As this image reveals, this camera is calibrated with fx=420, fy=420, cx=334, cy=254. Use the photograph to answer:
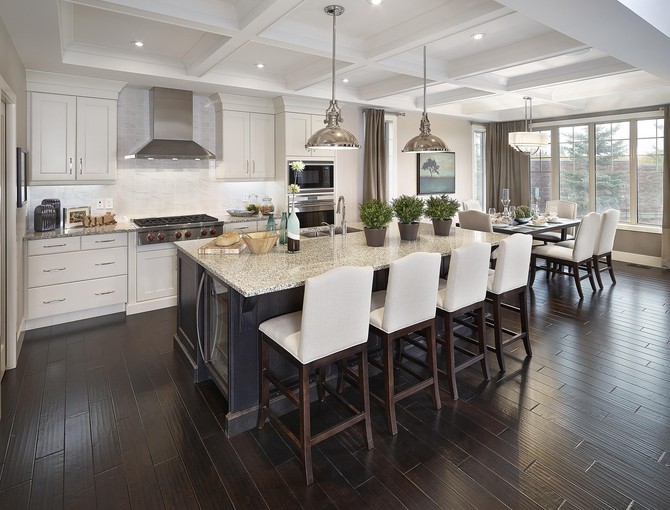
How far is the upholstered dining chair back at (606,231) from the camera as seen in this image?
562 centimetres

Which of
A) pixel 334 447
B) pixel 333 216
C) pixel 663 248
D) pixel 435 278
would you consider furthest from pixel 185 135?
pixel 663 248

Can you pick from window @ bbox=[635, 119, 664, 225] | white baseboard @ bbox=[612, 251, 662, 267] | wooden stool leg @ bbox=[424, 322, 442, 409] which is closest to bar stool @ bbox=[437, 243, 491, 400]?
wooden stool leg @ bbox=[424, 322, 442, 409]

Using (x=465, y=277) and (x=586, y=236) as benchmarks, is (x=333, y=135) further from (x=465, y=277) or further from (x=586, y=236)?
(x=586, y=236)

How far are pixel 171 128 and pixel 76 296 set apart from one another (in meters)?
2.20

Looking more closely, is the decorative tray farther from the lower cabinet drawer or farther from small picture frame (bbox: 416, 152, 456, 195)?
small picture frame (bbox: 416, 152, 456, 195)

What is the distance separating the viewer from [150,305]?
4852 mm

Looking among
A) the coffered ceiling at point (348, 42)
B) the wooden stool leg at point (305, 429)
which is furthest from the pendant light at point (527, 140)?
the wooden stool leg at point (305, 429)

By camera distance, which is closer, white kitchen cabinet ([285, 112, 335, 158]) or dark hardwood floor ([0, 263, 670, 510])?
dark hardwood floor ([0, 263, 670, 510])

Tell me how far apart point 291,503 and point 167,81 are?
441 centimetres

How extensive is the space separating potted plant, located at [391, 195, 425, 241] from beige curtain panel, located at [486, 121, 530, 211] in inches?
225

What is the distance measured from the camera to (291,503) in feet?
6.56

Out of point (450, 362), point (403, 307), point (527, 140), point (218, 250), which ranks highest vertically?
point (527, 140)

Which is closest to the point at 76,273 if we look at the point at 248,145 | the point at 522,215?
the point at 248,145

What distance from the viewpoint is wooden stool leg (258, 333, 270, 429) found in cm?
254
